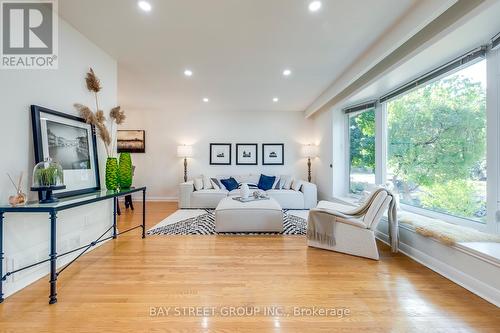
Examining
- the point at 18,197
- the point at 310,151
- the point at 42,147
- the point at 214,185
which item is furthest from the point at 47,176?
the point at 310,151

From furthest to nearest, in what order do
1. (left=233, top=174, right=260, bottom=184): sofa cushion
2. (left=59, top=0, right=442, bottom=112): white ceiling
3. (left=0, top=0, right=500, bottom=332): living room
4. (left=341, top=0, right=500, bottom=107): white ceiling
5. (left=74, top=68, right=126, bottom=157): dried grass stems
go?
(left=233, top=174, right=260, bottom=184): sofa cushion
(left=74, top=68, right=126, bottom=157): dried grass stems
(left=59, top=0, right=442, bottom=112): white ceiling
(left=341, top=0, right=500, bottom=107): white ceiling
(left=0, top=0, right=500, bottom=332): living room

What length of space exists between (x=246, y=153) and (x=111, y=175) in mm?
4069

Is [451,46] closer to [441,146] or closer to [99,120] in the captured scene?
[441,146]

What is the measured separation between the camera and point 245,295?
6.12ft

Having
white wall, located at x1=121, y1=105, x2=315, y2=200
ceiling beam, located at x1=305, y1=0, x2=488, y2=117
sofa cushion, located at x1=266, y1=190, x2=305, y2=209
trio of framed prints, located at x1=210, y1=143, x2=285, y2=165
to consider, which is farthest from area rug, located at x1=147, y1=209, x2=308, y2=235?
ceiling beam, located at x1=305, y1=0, x2=488, y2=117

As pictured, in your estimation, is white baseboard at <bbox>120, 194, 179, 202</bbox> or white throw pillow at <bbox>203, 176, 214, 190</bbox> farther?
white baseboard at <bbox>120, 194, 179, 202</bbox>

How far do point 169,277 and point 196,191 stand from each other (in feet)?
11.0

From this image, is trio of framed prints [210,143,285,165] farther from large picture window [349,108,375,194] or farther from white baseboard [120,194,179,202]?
large picture window [349,108,375,194]

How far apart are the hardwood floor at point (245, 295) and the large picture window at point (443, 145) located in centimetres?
106

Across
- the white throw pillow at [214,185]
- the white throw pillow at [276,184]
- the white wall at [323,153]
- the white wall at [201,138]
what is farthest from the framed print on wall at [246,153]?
the white wall at [323,153]

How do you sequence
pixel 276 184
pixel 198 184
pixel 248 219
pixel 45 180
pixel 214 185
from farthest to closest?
1. pixel 276 184
2. pixel 214 185
3. pixel 198 184
4. pixel 248 219
5. pixel 45 180

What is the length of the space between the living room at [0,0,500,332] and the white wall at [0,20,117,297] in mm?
15

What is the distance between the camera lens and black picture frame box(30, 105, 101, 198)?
209 cm

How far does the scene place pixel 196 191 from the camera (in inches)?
215
